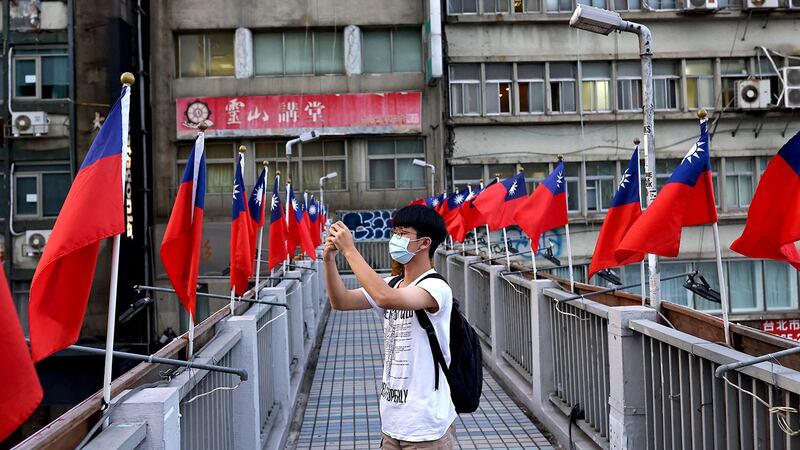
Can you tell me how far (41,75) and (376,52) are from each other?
13404mm

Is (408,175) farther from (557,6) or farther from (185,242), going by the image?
(185,242)

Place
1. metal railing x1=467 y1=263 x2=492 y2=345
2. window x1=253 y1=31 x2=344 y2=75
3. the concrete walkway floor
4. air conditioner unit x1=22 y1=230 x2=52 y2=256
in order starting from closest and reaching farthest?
1. the concrete walkway floor
2. metal railing x1=467 y1=263 x2=492 y2=345
3. air conditioner unit x1=22 y1=230 x2=52 y2=256
4. window x1=253 y1=31 x2=344 y2=75

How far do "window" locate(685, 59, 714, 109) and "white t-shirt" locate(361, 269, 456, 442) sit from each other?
31651mm

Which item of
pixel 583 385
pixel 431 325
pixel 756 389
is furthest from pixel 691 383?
pixel 583 385

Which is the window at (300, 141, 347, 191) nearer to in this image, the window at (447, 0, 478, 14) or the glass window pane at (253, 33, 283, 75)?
the glass window pane at (253, 33, 283, 75)

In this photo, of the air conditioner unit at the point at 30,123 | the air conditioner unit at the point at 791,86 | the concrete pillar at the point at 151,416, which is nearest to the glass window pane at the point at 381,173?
the air conditioner unit at the point at 30,123

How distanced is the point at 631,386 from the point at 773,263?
2904 centimetres

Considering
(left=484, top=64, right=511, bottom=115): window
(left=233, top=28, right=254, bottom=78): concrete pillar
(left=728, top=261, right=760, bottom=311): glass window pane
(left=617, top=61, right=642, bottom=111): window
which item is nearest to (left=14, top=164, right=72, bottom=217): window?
(left=233, top=28, right=254, bottom=78): concrete pillar

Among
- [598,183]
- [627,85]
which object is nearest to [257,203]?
[598,183]

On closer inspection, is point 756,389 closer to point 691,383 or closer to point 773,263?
point 691,383

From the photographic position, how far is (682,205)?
511 cm

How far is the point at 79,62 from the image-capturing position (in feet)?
95.7

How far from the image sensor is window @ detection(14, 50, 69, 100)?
2900 cm

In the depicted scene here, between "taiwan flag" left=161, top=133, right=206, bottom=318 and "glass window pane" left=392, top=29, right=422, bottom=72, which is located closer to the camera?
"taiwan flag" left=161, top=133, right=206, bottom=318
